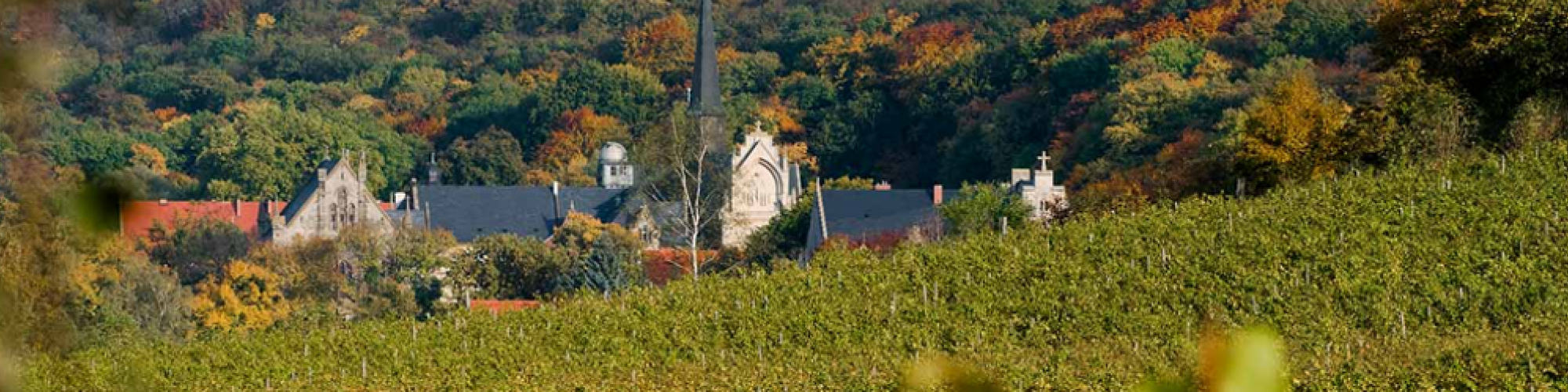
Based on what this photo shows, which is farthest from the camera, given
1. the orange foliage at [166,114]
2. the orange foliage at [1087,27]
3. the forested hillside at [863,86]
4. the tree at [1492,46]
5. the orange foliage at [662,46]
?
the orange foliage at [662,46]

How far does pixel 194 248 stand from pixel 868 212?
21.5 meters

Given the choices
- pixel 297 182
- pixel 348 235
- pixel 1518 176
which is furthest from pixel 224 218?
pixel 1518 176

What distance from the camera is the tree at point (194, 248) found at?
80.2 metres

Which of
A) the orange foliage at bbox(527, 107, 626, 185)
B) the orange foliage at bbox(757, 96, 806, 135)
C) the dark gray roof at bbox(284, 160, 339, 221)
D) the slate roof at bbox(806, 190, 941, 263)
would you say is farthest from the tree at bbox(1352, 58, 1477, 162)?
the orange foliage at bbox(757, 96, 806, 135)

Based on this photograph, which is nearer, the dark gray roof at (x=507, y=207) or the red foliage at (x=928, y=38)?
the dark gray roof at (x=507, y=207)

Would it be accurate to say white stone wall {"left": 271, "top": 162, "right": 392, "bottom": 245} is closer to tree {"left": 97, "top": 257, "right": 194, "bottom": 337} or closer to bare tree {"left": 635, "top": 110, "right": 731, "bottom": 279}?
bare tree {"left": 635, "top": 110, "right": 731, "bottom": 279}

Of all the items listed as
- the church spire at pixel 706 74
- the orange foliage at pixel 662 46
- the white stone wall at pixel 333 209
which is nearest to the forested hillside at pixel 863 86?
the orange foliage at pixel 662 46

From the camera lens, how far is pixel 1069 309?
29703 mm

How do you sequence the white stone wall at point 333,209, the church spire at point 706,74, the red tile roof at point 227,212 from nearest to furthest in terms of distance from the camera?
the red tile roof at point 227,212, the white stone wall at point 333,209, the church spire at point 706,74

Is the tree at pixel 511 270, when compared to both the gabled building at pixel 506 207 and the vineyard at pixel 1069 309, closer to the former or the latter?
the gabled building at pixel 506 207

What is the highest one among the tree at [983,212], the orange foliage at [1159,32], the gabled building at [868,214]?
the orange foliage at [1159,32]

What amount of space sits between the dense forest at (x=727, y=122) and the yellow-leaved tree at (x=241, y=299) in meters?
0.14

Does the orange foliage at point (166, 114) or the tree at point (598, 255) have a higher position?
Result: the orange foliage at point (166, 114)

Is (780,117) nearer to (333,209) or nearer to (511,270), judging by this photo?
(333,209)
